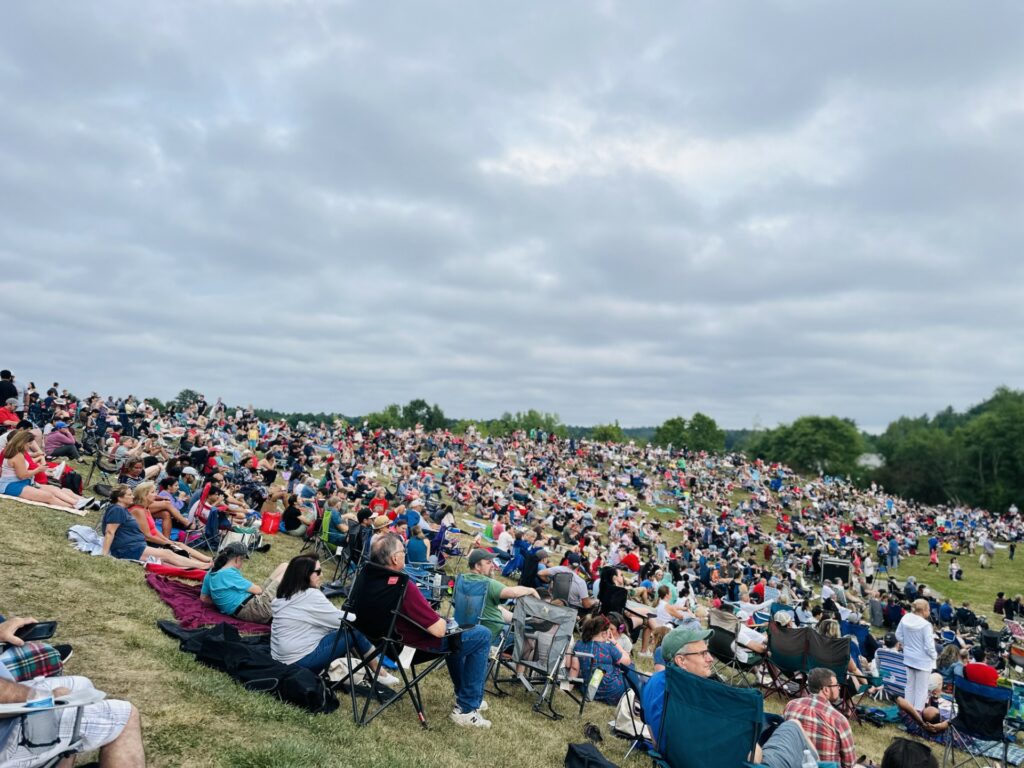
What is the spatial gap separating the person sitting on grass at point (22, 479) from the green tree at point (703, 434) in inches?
3886

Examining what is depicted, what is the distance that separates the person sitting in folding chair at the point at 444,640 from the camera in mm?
4793

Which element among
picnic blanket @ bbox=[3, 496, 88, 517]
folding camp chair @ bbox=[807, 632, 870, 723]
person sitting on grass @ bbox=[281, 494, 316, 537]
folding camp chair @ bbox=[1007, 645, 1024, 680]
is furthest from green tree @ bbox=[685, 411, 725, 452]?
picnic blanket @ bbox=[3, 496, 88, 517]

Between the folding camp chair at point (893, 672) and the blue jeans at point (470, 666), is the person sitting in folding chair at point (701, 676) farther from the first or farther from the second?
the folding camp chair at point (893, 672)

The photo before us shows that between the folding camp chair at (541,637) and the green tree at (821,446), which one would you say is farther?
the green tree at (821,446)

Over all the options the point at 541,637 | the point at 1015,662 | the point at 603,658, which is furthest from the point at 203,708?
the point at 1015,662

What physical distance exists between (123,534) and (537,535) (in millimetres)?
10804

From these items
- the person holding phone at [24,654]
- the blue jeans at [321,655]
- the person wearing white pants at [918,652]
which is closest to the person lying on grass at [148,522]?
the blue jeans at [321,655]

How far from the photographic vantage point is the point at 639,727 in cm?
588

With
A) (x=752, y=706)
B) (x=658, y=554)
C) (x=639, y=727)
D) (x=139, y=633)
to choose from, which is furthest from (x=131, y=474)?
(x=658, y=554)

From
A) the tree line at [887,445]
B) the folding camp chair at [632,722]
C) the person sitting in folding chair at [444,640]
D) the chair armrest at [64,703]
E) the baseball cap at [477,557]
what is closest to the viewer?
the chair armrest at [64,703]

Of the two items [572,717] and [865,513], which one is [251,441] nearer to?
[572,717]

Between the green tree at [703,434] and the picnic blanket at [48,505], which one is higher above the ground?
the green tree at [703,434]

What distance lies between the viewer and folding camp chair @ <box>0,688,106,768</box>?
2.63 m

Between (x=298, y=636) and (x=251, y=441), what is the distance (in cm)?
2400
